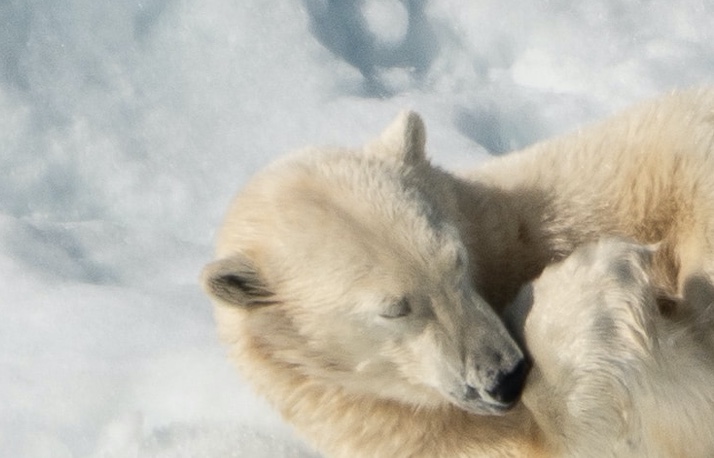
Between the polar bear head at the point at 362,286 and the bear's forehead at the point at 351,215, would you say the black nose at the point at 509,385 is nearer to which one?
the polar bear head at the point at 362,286

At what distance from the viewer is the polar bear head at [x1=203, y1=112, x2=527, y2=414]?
207 cm

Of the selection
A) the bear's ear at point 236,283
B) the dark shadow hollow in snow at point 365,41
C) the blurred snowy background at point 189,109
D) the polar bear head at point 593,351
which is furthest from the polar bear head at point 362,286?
the dark shadow hollow in snow at point 365,41

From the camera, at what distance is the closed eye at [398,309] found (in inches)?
81.6

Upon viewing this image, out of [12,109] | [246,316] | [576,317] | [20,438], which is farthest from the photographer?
[12,109]

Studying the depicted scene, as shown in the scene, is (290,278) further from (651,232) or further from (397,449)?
(651,232)

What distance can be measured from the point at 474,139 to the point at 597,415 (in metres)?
2.50

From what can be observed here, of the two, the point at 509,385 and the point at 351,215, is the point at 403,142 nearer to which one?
the point at 351,215

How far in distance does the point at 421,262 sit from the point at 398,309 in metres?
0.11

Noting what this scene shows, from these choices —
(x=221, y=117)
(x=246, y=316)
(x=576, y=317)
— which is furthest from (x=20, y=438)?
(x=576, y=317)

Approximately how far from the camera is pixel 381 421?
7.54 feet

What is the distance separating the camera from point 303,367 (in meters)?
2.26

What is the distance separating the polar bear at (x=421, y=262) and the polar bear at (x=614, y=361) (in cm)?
10

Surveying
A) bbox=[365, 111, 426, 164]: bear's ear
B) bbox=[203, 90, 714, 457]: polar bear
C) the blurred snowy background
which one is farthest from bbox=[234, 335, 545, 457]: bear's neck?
the blurred snowy background

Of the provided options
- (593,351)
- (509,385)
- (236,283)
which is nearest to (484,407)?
(509,385)
